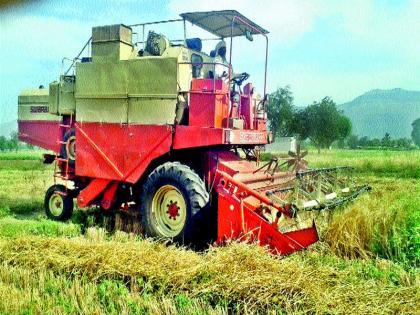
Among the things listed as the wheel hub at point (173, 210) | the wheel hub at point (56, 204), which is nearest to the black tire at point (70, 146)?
the wheel hub at point (56, 204)

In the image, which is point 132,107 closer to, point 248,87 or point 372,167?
point 248,87

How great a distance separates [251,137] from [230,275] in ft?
10.5

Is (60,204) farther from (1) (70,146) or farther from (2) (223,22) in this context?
(2) (223,22)

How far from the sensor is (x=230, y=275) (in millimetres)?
4133

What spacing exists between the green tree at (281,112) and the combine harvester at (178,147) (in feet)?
145

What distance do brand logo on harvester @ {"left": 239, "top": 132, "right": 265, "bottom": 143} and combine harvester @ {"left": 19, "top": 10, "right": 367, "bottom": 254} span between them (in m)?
0.02

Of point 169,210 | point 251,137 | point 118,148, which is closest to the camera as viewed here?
point 169,210

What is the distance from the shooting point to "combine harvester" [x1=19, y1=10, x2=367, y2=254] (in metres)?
5.77

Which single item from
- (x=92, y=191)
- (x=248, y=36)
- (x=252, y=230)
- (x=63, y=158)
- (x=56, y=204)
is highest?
(x=248, y=36)

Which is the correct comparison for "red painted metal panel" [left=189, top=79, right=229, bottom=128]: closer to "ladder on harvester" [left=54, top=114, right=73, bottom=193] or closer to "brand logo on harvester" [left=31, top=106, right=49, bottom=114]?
"ladder on harvester" [left=54, top=114, right=73, bottom=193]

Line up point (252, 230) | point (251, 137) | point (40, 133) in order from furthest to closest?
1. point (40, 133)
2. point (251, 137)
3. point (252, 230)

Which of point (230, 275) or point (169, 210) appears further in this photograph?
point (169, 210)

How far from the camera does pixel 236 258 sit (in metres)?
4.57

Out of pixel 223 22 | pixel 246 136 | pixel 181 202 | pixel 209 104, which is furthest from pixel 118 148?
pixel 223 22
